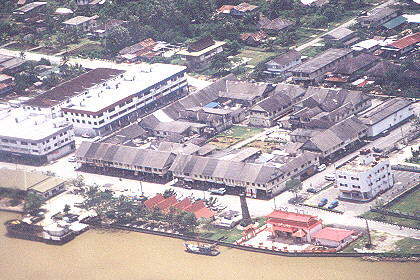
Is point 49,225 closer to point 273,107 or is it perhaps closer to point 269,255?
point 269,255

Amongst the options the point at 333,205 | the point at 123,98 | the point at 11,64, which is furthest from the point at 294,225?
the point at 11,64

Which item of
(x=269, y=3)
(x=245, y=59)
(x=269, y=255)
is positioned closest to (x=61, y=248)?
(x=269, y=255)

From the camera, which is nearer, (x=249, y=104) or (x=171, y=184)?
(x=171, y=184)

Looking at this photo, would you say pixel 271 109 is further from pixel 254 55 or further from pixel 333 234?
pixel 333 234

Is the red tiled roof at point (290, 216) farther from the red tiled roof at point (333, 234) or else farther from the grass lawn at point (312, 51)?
the grass lawn at point (312, 51)

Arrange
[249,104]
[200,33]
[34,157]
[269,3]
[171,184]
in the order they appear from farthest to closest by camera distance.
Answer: [269,3] → [200,33] → [249,104] → [34,157] → [171,184]

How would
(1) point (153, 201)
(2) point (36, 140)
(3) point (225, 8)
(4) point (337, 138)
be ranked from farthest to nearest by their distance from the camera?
(3) point (225, 8) → (2) point (36, 140) → (4) point (337, 138) → (1) point (153, 201)

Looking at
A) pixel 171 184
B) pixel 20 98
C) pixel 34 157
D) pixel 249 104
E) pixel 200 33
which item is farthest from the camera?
pixel 200 33
